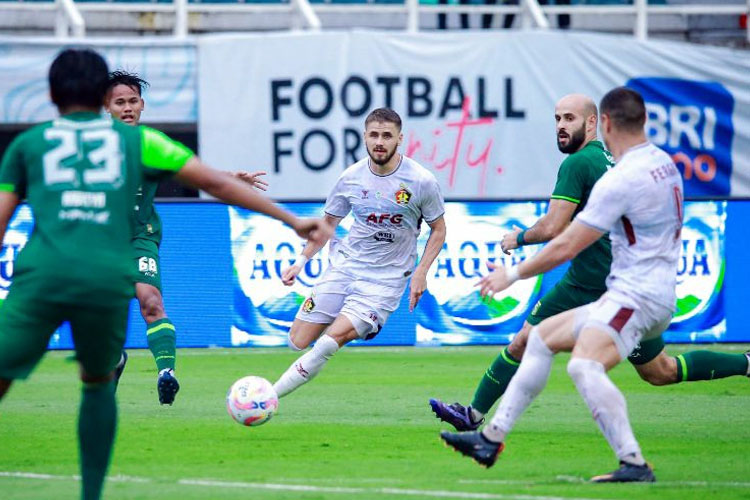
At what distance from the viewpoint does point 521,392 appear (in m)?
7.27

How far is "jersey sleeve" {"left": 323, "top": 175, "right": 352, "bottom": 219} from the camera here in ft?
34.9

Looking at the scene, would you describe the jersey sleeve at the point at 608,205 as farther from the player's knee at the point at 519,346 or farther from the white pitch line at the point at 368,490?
the player's knee at the point at 519,346

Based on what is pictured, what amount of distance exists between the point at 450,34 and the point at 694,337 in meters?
6.29

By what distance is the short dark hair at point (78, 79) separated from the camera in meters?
5.91

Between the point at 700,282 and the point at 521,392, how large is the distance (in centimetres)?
925

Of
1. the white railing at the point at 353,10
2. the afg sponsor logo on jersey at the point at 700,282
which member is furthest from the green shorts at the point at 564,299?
the white railing at the point at 353,10

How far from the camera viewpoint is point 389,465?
26.4 feet

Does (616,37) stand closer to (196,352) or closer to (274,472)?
(196,352)

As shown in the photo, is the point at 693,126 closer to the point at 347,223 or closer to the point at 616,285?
the point at 347,223

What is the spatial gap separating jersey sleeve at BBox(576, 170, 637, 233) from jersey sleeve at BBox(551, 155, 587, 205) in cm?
184

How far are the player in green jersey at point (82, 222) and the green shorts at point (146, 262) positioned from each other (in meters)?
4.47

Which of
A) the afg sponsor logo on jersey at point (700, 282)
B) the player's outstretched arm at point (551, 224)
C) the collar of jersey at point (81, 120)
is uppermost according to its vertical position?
the collar of jersey at point (81, 120)

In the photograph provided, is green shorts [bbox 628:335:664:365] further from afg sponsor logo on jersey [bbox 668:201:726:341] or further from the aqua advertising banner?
afg sponsor logo on jersey [bbox 668:201:726:341]

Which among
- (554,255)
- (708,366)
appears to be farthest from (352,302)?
(554,255)
